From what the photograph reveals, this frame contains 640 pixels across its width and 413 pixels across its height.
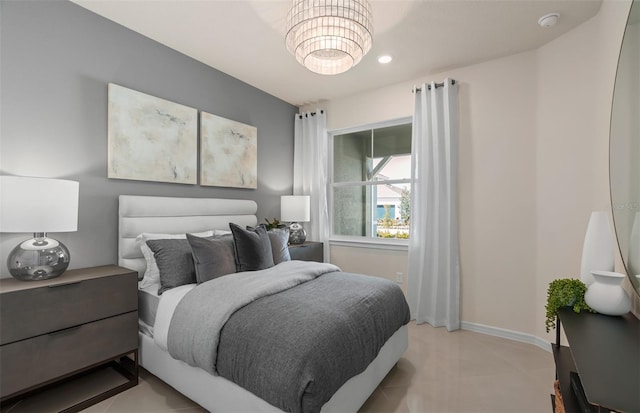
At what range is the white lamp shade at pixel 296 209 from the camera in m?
3.79

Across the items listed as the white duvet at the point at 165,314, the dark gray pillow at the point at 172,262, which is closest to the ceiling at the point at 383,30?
the dark gray pillow at the point at 172,262

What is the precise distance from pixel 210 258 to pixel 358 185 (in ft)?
7.78

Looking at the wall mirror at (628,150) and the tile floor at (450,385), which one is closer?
the wall mirror at (628,150)

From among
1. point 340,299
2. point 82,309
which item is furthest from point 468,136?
point 82,309

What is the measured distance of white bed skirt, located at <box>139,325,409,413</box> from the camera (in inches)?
59.4

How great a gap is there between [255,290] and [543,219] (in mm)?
2616

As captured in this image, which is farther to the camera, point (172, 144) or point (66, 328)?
point (172, 144)

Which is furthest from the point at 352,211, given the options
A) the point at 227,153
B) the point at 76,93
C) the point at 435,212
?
the point at 76,93

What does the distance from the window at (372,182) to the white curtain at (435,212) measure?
11.3 inches

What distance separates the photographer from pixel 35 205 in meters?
1.73

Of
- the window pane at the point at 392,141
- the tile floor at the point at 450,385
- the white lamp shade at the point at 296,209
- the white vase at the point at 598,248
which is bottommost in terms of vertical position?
the tile floor at the point at 450,385

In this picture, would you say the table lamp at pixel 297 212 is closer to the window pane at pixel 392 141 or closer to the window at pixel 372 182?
the window at pixel 372 182

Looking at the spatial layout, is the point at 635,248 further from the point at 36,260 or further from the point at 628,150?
the point at 36,260

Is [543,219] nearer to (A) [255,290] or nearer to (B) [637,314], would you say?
(B) [637,314]
